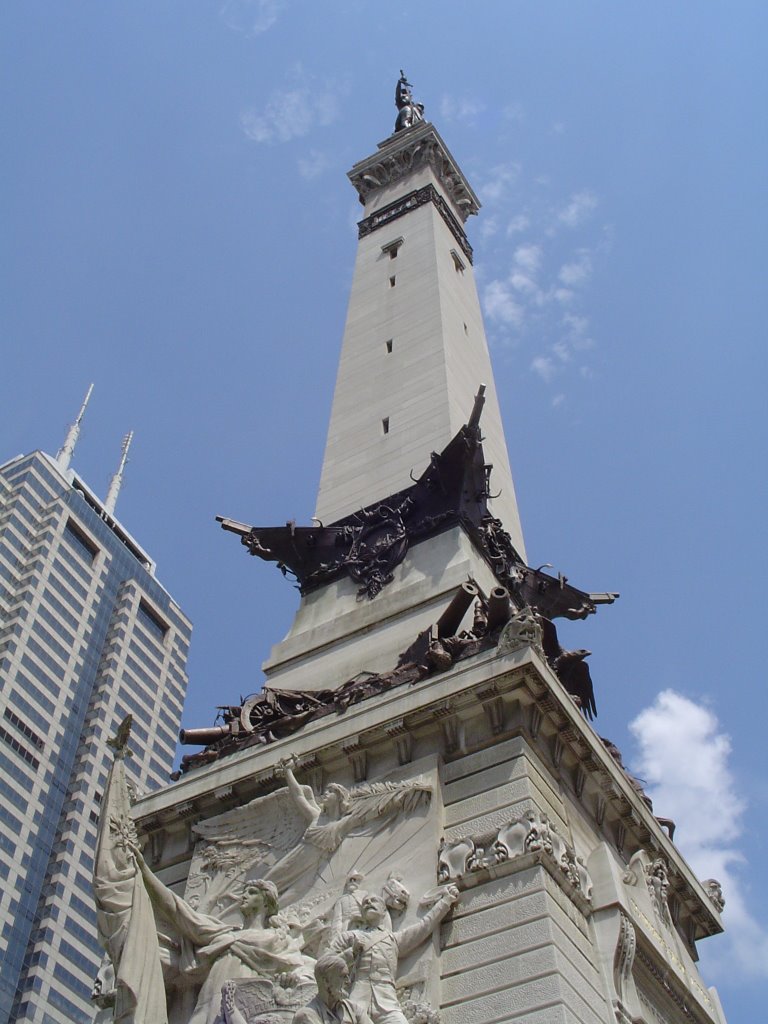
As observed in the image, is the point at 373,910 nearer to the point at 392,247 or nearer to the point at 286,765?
the point at 286,765

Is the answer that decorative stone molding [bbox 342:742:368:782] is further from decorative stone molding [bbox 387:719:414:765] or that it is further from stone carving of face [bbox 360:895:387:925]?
stone carving of face [bbox 360:895:387:925]

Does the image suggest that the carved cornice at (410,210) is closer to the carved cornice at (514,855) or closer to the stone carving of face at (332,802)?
the stone carving of face at (332,802)

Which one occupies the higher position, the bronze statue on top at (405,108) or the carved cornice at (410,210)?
the bronze statue on top at (405,108)

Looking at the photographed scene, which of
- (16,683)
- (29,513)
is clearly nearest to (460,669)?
(16,683)

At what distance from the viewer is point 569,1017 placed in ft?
42.3

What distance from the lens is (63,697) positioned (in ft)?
294

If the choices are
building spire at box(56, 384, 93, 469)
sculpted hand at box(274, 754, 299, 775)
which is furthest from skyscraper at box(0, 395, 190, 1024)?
sculpted hand at box(274, 754, 299, 775)

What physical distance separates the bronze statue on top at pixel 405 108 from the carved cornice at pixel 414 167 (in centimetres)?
426

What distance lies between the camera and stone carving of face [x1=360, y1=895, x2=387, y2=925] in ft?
47.4

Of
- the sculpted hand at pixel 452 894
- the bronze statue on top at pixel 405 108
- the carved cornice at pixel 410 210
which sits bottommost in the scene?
the sculpted hand at pixel 452 894

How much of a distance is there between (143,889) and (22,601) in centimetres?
7939

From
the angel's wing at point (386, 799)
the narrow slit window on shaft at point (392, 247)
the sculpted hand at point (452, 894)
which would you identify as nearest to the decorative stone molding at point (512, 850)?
the sculpted hand at point (452, 894)

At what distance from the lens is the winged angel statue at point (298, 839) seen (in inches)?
632

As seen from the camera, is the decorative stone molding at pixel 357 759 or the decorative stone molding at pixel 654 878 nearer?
the decorative stone molding at pixel 357 759
